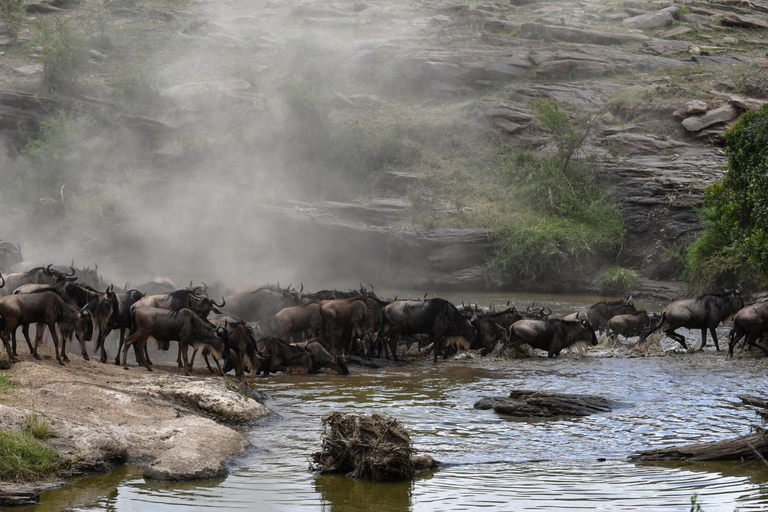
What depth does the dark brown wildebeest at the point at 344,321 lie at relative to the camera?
1706cm

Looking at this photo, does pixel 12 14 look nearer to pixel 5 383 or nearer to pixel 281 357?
pixel 281 357

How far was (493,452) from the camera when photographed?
9578mm

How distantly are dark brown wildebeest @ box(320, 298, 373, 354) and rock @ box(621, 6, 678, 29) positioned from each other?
4211 centimetres

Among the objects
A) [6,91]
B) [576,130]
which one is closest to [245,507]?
[576,130]

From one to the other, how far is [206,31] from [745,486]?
167 ft

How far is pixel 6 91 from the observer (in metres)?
38.3

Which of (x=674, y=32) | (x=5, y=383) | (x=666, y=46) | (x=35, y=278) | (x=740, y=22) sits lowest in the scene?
(x=5, y=383)

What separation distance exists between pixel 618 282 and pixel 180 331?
1952 cm

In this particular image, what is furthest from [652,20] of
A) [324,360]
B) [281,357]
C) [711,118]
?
[281,357]

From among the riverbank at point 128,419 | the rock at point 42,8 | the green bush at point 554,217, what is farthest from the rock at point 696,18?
the riverbank at point 128,419

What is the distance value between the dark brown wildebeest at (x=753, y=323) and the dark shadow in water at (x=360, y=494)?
10542 millimetres

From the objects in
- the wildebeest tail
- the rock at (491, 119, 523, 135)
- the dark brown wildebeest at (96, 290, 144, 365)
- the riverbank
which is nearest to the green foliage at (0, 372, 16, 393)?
the riverbank

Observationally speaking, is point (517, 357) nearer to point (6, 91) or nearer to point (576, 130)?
point (576, 130)

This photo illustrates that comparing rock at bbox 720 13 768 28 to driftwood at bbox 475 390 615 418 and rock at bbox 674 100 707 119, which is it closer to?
A: rock at bbox 674 100 707 119
